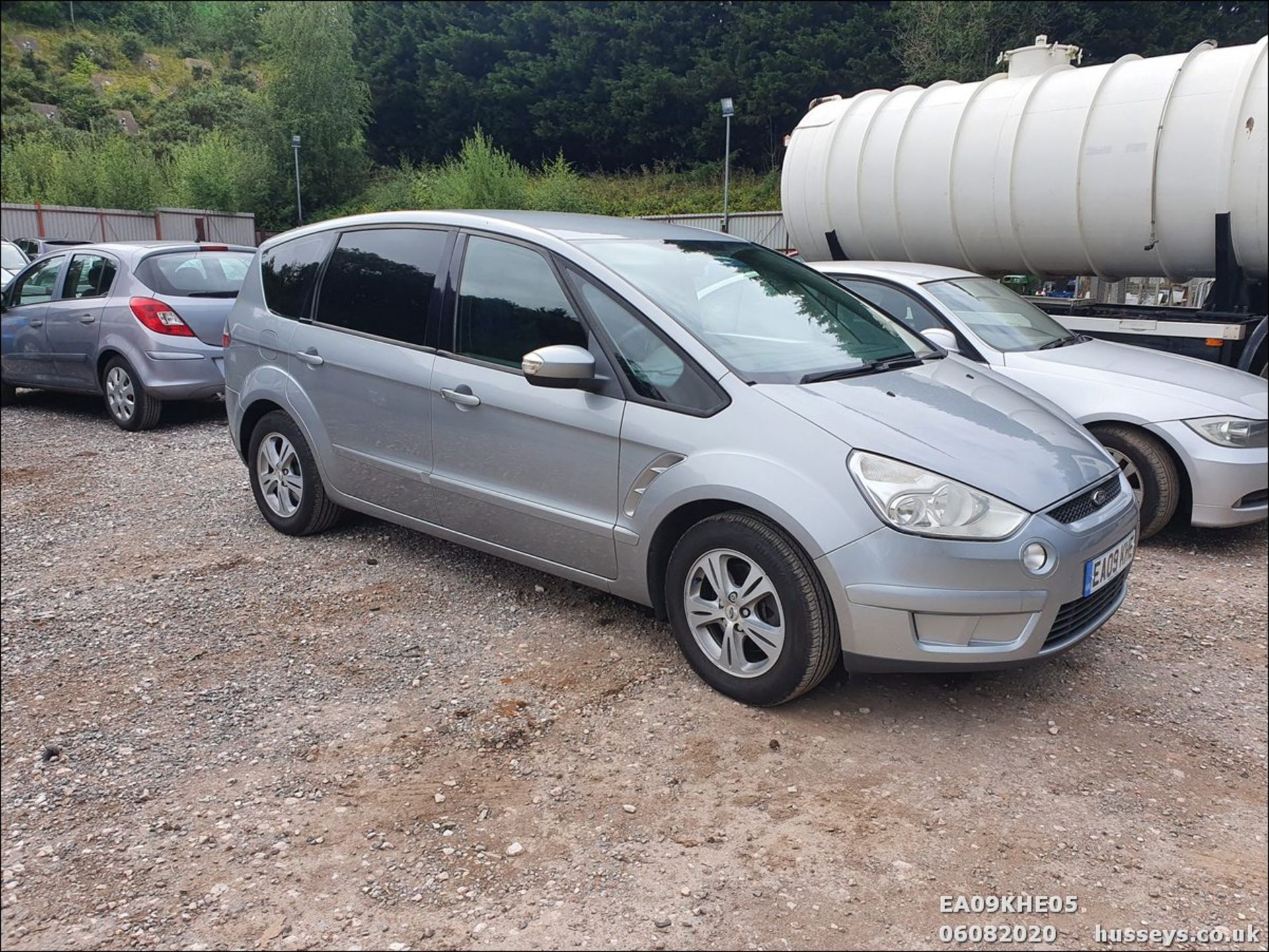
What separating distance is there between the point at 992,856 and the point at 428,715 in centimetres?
192

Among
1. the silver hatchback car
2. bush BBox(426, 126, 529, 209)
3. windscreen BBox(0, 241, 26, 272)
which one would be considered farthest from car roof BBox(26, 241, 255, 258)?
bush BBox(426, 126, 529, 209)

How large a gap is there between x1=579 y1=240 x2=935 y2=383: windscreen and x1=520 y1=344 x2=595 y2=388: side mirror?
391 mm

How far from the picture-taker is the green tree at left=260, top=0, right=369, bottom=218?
145ft

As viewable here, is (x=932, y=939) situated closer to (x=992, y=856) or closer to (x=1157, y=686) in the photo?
(x=992, y=856)

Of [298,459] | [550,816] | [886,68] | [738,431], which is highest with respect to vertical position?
[886,68]

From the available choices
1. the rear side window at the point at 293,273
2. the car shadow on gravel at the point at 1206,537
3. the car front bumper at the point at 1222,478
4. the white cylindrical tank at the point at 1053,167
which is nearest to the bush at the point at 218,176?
the white cylindrical tank at the point at 1053,167

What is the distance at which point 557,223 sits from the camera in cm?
444

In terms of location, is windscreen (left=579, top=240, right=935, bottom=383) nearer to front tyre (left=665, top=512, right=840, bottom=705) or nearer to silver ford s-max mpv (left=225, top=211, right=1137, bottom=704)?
silver ford s-max mpv (left=225, top=211, right=1137, bottom=704)

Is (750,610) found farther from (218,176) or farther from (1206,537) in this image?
(218,176)

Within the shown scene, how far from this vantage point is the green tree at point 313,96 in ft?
145

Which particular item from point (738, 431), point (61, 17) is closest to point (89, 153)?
point (61, 17)

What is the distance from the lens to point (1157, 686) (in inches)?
143

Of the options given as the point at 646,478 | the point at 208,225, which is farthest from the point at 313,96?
the point at 646,478

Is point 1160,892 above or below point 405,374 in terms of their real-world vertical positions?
below
